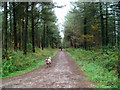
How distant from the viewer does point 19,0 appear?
14.1 metres

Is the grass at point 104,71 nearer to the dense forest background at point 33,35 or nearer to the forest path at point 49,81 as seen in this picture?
the dense forest background at point 33,35

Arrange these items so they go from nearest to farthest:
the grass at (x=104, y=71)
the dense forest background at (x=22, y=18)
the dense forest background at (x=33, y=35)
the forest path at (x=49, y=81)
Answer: the forest path at (x=49, y=81), the grass at (x=104, y=71), the dense forest background at (x=33, y=35), the dense forest background at (x=22, y=18)

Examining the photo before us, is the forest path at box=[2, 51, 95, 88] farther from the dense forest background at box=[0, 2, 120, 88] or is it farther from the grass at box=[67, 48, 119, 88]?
the dense forest background at box=[0, 2, 120, 88]

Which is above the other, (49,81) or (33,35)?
(33,35)

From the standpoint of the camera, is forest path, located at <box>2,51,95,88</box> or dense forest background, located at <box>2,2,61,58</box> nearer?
forest path, located at <box>2,51,95,88</box>

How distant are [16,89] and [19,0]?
12.6 m

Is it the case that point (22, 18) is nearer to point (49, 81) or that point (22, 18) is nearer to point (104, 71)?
point (49, 81)

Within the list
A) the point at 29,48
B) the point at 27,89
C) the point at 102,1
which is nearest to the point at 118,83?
the point at 27,89

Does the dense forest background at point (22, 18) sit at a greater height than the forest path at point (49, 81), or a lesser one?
greater

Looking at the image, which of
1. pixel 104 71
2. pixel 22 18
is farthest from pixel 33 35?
pixel 104 71

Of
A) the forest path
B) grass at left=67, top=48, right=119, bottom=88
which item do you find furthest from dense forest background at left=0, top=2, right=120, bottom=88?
the forest path

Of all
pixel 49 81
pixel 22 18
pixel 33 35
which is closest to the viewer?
pixel 49 81

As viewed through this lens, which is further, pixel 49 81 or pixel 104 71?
pixel 104 71

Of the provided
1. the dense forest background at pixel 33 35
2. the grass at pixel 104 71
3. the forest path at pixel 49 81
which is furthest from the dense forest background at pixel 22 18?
the grass at pixel 104 71
